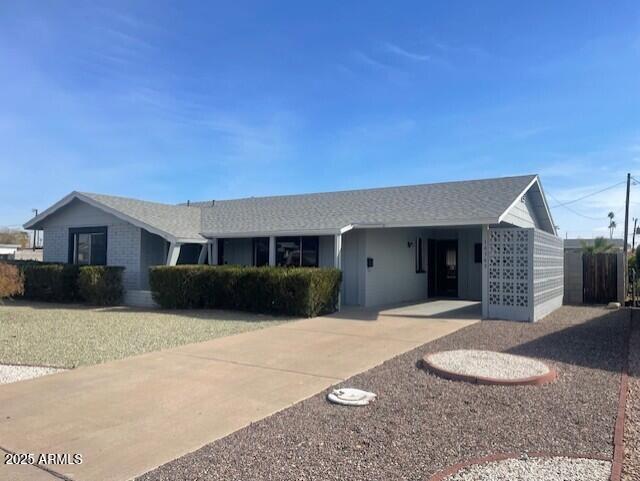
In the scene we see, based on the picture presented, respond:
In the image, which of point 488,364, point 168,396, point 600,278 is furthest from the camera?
point 600,278

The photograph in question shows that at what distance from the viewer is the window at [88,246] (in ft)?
58.7

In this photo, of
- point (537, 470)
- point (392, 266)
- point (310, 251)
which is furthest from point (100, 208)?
point (537, 470)

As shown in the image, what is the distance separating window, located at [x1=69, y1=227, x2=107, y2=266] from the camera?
58.7ft

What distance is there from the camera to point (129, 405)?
216 inches

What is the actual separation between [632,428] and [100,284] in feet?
48.6

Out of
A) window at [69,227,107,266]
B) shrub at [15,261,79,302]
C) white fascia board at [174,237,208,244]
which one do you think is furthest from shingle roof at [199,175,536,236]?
shrub at [15,261,79,302]

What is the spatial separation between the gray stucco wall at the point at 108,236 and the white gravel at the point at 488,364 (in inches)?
487

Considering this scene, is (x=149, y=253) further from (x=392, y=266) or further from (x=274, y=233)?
(x=392, y=266)

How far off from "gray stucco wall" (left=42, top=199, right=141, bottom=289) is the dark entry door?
430 inches

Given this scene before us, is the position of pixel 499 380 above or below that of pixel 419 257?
below

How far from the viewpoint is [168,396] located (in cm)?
583

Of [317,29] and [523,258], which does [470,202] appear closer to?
[523,258]

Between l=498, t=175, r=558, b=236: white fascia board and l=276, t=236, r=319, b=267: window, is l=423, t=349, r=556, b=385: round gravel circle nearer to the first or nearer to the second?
l=498, t=175, r=558, b=236: white fascia board

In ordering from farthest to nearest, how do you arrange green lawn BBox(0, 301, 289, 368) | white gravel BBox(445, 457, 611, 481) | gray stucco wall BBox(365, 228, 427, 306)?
gray stucco wall BBox(365, 228, 427, 306)
green lawn BBox(0, 301, 289, 368)
white gravel BBox(445, 457, 611, 481)
